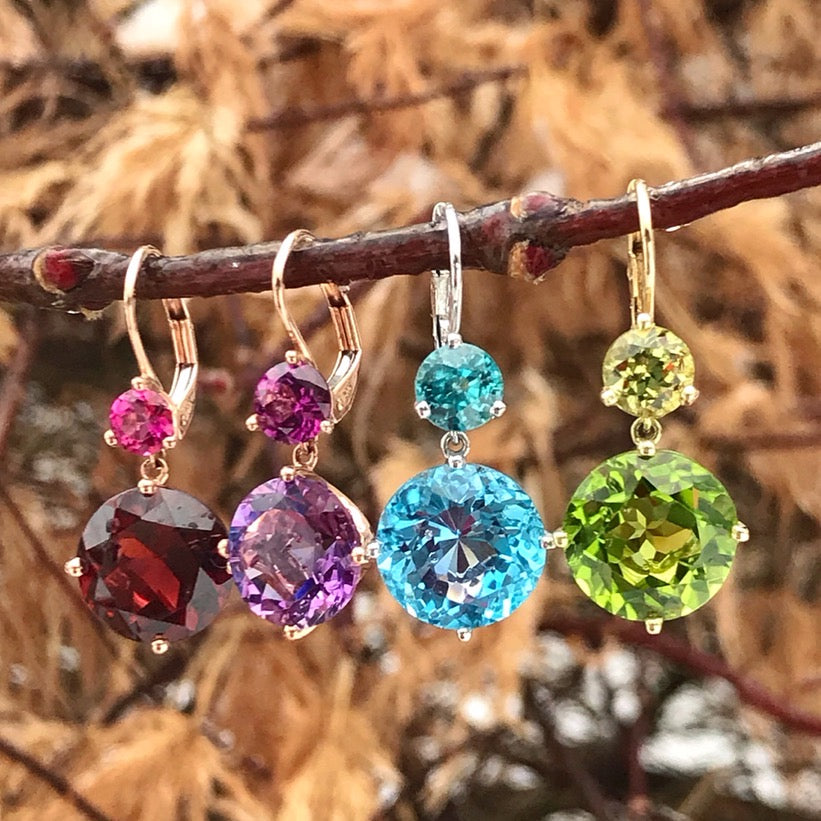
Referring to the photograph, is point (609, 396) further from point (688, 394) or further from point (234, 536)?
point (234, 536)

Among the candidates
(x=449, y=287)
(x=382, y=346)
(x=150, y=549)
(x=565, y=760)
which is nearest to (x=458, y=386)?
(x=449, y=287)

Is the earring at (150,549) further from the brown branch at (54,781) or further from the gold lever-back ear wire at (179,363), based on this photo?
the brown branch at (54,781)

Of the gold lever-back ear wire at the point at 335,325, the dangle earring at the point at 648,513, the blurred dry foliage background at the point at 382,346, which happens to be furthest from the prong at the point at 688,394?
the blurred dry foliage background at the point at 382,346

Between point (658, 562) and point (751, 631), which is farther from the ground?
point (658, 562)

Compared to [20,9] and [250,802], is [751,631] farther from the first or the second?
[20,9]

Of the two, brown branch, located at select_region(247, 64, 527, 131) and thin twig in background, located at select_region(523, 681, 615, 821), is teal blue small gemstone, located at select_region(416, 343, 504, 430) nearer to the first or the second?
brown branch, located at select_region(247, 64, 527, 131)

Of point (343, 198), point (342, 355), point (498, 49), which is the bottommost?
point (342, 355)

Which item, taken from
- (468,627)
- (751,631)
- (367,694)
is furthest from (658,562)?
(751,631)

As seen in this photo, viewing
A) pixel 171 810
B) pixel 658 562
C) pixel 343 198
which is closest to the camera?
pixel 658 562
